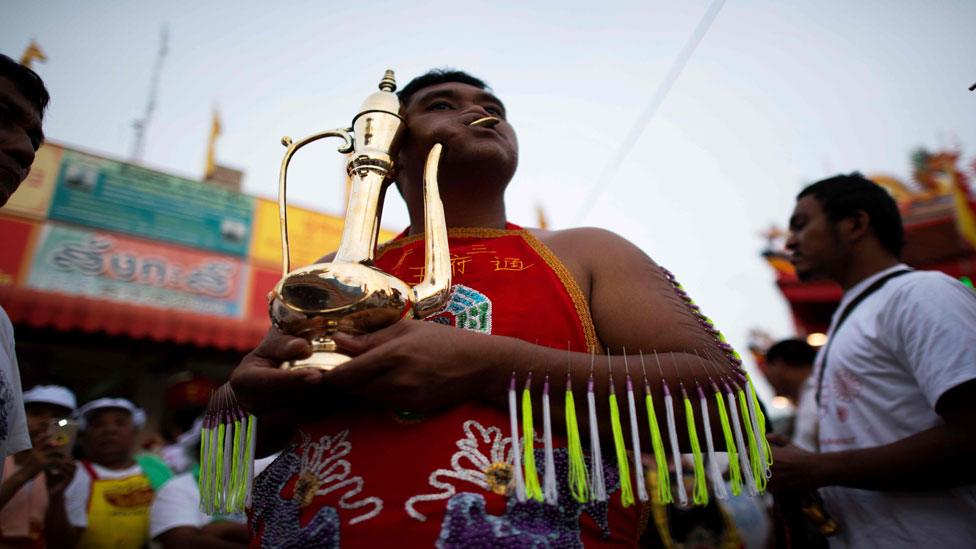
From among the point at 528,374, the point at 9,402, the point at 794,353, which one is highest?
the point at 794,353

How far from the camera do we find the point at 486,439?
3.27ft

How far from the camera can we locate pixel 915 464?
1410 mm

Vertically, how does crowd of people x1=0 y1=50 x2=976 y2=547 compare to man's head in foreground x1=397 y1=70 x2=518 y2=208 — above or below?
below

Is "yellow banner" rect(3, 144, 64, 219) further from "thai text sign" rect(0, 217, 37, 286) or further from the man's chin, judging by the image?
the man's chin

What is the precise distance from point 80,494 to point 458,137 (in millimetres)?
3084

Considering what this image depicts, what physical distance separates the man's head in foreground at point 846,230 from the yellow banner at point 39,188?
25.6 ft

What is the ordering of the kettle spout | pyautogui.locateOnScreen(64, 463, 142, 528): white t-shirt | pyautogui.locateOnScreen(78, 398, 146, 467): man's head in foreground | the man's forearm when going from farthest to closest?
pyautogui.locateOnScreen(78, 398, 146, 467): man's head in foreground → pyautogui.locateOnScreen(64, 463, 142, 528): white t-shirt → the man's forearm → the kettle spout

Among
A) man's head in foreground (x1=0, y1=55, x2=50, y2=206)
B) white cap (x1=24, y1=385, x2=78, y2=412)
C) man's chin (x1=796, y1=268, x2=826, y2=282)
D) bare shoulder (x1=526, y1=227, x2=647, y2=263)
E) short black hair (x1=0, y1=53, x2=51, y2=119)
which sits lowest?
bare shoulder (x1=526, y1=227, x2=647, y2=263)

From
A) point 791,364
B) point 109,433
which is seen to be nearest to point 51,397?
point 109,433

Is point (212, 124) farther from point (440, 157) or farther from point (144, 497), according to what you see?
point (440, 157)

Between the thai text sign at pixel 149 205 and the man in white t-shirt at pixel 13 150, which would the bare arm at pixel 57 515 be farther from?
the thai text sign at pixel 149 205

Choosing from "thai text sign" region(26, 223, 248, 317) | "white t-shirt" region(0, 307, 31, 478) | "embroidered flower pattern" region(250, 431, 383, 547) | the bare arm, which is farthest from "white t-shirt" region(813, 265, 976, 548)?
"thai text sign" region(26, 223, 248, 317)

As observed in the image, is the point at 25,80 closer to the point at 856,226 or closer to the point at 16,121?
the point at 16,121

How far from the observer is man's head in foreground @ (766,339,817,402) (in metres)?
4.02
